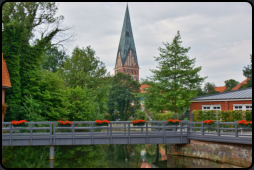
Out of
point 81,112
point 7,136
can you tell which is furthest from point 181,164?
point 81,112

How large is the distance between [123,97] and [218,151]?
4040 cm

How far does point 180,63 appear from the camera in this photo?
30.7 metres

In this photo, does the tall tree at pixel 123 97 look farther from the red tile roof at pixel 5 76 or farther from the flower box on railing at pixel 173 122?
the flower box on railing at pixel 173 122

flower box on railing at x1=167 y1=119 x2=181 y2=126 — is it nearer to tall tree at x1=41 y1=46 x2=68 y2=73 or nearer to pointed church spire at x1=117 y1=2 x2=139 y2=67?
tall tree at x1=41 y1=46 x2=68 y2=73

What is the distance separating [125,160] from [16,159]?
7.27 m

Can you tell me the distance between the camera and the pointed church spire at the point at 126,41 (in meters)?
83.8

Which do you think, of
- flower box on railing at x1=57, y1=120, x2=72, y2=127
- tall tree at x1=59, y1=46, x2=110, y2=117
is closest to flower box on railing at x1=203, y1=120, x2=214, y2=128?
flower box on railing at x1=57, y1=120, x2=72, y2=127

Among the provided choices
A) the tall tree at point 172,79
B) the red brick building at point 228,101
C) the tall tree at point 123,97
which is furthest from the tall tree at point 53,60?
the red brick building at point 228,101

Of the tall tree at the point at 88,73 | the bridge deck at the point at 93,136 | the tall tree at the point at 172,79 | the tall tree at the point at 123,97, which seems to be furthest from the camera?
the tall tree at the point at 123,97

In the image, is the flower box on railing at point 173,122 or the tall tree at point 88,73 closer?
the flower box on railing at point 173,122

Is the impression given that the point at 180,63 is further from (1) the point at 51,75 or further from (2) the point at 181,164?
(2) the point at 181,164

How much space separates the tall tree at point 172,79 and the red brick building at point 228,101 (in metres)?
3.33

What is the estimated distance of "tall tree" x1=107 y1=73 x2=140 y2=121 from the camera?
5459 centimetres

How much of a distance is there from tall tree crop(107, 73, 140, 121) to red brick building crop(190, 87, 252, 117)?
2852 cm
